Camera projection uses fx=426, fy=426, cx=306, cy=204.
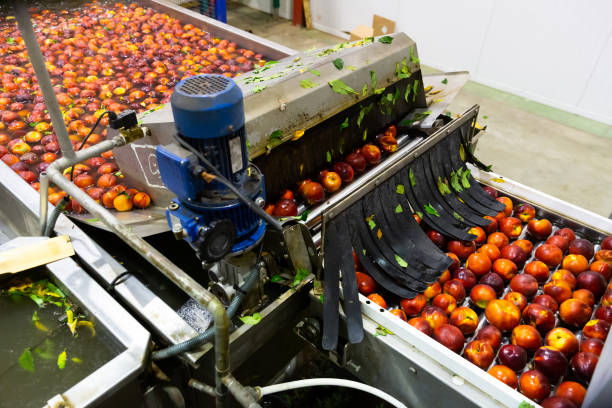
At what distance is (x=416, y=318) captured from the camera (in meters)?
1.98

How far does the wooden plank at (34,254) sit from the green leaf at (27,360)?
34cm

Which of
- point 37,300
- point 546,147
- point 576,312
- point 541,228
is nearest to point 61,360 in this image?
point 37,300

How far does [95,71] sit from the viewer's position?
3871 millimetres

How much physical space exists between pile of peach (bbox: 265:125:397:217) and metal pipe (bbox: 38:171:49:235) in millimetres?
1018

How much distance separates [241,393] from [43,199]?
1186 mm

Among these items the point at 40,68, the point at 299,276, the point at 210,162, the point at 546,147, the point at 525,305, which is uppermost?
the point at 40,68

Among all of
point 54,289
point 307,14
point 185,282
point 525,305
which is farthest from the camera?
point 307,14

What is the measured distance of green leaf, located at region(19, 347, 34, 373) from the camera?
5.33 feet

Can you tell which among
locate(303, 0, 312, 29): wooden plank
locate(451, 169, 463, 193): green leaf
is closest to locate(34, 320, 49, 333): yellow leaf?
locate(451, 169, 463, 193): green leaf

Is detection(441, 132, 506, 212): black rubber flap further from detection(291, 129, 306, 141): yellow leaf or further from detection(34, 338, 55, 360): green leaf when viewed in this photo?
detection(34, 338, 55, 360): green leaf

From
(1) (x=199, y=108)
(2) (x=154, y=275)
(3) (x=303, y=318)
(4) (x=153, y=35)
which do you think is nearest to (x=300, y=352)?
(3) (x=303, y=318)

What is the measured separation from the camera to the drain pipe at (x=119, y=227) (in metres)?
1.28

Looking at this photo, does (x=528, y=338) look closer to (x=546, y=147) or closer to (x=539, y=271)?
(x=539, y=271)

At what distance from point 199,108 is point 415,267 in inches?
55.1
